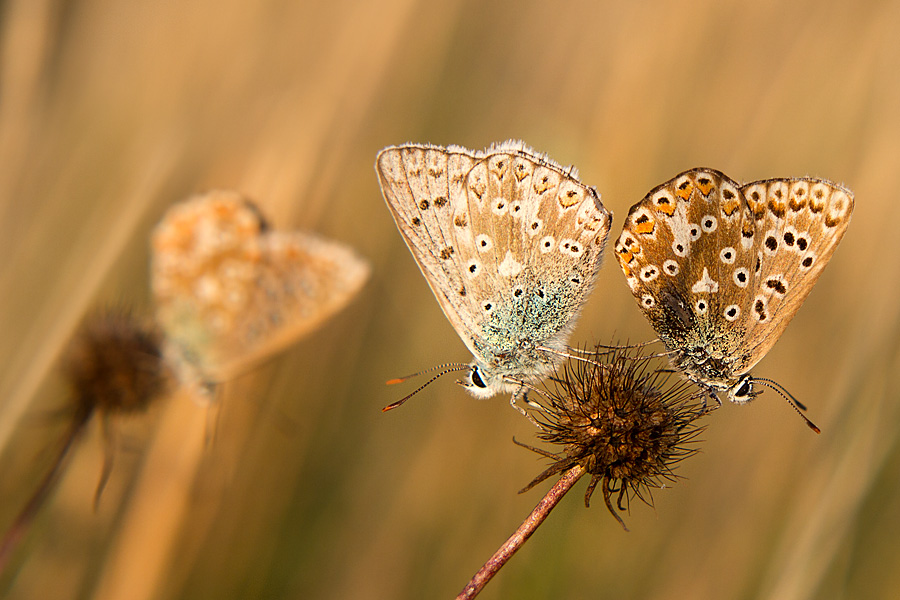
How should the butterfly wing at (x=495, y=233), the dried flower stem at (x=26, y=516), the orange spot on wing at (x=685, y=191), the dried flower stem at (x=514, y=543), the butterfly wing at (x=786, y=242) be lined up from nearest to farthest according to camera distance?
1. the dried flower stem at (x=514, y=543)
2. the dried flower stem at (x=26, y=516)
3. the butterfly wing at (x=786, y=242)
4. the orange spot on wing at (x=685, y=191)
5. the butterfly wing at (x=495, y=233)

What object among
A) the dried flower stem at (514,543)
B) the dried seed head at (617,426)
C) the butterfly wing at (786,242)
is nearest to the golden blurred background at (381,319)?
the butterfly wing at (786,242)

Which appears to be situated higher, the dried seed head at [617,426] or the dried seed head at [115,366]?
the dried seed head at [617,426]

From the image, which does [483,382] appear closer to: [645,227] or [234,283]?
[645,227]

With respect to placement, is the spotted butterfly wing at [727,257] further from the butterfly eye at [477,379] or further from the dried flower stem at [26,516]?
the dried flower stem at [26,516]

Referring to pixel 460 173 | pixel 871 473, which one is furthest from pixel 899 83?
pixel 460 173

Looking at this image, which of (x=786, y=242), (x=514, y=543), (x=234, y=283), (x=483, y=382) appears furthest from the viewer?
(x=234, y=283)

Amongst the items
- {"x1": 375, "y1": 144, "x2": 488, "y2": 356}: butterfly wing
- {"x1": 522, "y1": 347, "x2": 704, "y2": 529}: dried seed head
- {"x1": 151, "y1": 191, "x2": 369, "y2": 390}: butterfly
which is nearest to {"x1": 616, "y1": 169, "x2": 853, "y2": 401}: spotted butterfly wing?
{"x1": 522, "y1": 347, "x2": 704, "y2": 529}: dried seed head

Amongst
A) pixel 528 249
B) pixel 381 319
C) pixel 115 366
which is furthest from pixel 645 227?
pixel 115 366

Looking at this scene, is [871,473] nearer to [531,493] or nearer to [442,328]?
[531,493]
